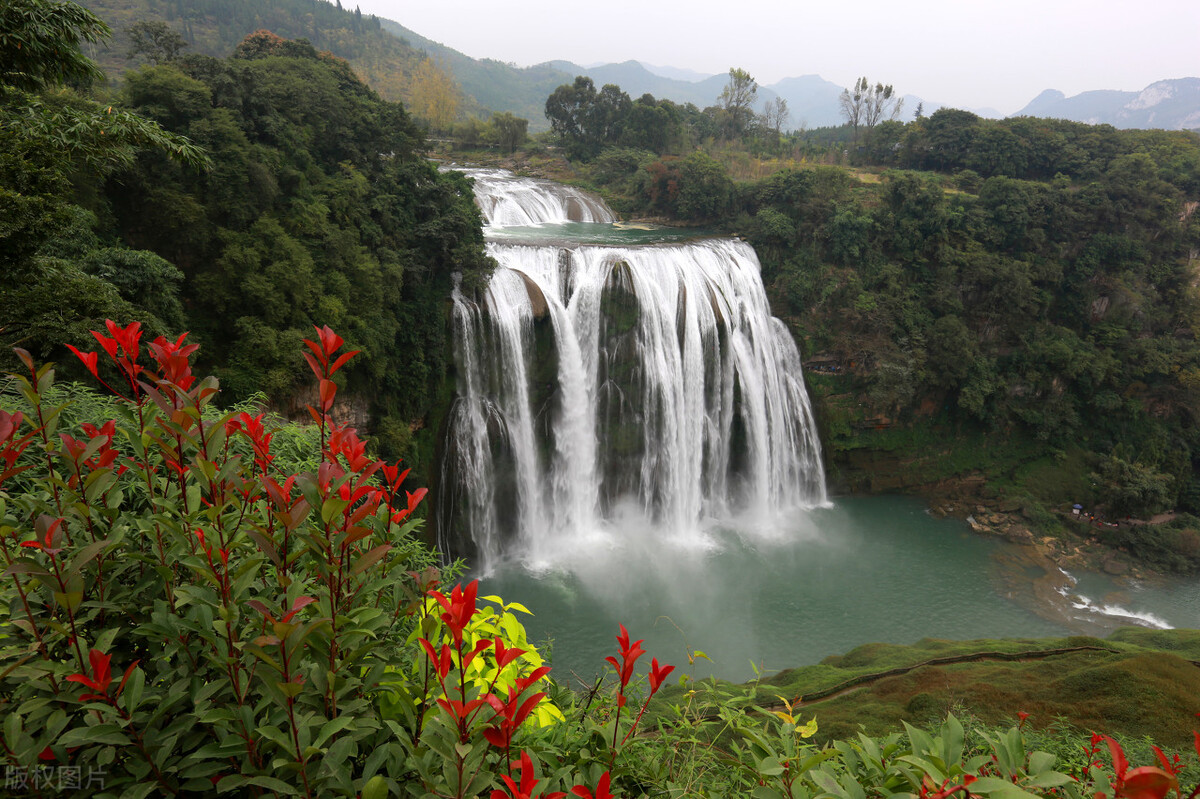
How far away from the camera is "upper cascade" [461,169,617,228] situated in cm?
1910

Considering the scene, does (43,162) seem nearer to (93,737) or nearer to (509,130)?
(93,737)

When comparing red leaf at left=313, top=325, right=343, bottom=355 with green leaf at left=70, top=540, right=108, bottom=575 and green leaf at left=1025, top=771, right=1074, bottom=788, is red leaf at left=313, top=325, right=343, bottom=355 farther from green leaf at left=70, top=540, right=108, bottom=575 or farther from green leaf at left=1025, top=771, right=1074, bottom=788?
green leaf at left=1025, top=771, right=1074, bottom=788

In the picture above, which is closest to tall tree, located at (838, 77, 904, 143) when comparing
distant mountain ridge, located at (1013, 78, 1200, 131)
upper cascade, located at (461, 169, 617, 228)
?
upper cascade, located at (461, 169, 617, 228)

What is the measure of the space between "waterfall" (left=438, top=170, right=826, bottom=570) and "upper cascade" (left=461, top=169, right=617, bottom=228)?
6529 mm

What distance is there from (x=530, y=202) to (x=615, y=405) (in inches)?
410

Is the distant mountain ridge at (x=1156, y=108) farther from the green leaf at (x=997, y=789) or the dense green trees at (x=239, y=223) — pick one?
the green leaf at (x=997, y=789)

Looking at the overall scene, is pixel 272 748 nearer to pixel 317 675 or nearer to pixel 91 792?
pixel 317 675

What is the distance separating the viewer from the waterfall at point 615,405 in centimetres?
1192

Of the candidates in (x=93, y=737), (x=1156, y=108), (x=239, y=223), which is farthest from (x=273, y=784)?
(x=1156, y=108)

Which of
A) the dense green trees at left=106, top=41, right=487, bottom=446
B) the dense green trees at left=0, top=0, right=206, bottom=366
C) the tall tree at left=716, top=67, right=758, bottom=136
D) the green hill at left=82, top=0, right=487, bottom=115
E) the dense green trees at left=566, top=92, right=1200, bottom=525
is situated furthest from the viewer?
the green hill at left=82, top=0, right=487, bottom=115

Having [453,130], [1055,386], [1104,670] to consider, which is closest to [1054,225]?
[1055,386]

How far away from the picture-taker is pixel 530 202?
66.5 ft

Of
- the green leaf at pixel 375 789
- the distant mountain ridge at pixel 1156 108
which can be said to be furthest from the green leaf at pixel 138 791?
the distant mountain ridge at pixel 1156 108

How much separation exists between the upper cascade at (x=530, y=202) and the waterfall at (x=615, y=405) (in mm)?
6529
